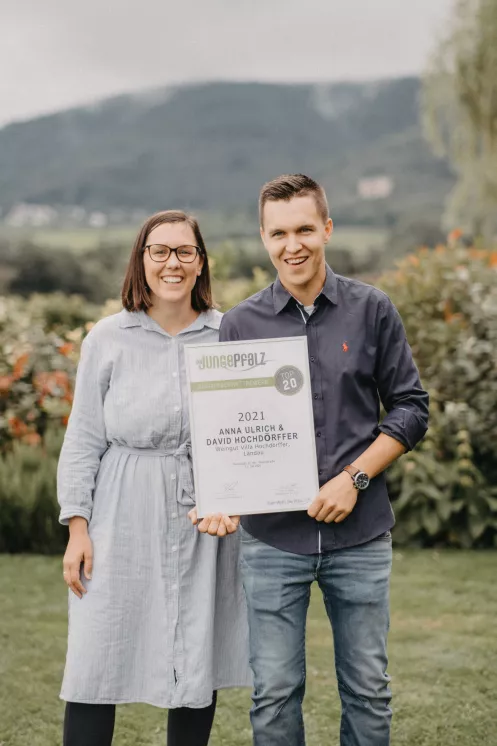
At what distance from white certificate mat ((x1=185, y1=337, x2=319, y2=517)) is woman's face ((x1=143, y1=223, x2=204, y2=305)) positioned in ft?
1.13

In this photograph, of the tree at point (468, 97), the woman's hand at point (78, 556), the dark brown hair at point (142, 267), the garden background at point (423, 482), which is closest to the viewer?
the woman's hand at point (78, 556)

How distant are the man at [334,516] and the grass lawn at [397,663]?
4.00 feet

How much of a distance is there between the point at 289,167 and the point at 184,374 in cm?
4379

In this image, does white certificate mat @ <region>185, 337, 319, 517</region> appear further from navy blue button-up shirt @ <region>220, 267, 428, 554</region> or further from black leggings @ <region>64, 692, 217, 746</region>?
black leggings @ <region>64, 692, 217, 746</region>

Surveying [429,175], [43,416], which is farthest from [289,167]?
[43,416]

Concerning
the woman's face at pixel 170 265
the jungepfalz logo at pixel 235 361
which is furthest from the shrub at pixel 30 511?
the jungepfalz logo at pixel 235 361

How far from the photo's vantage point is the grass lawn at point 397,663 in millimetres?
3654

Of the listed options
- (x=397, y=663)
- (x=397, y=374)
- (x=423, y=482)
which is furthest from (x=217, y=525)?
(x=423, y=482)

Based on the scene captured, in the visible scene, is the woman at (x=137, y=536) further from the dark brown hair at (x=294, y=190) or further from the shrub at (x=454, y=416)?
the shrub at (x=454, y=416)

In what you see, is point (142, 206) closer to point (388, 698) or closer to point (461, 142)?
point (461, 142)

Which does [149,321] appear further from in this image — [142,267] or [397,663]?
[397,663]

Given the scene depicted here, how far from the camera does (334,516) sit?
2.40m

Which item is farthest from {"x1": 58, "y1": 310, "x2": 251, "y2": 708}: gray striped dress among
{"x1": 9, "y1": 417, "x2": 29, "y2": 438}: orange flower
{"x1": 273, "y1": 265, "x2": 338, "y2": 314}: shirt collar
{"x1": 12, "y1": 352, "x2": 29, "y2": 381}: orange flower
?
{"x1": 12, "y1": 352, "x2": 29, "y2": 381}: orange flower

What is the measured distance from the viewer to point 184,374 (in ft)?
8.86
